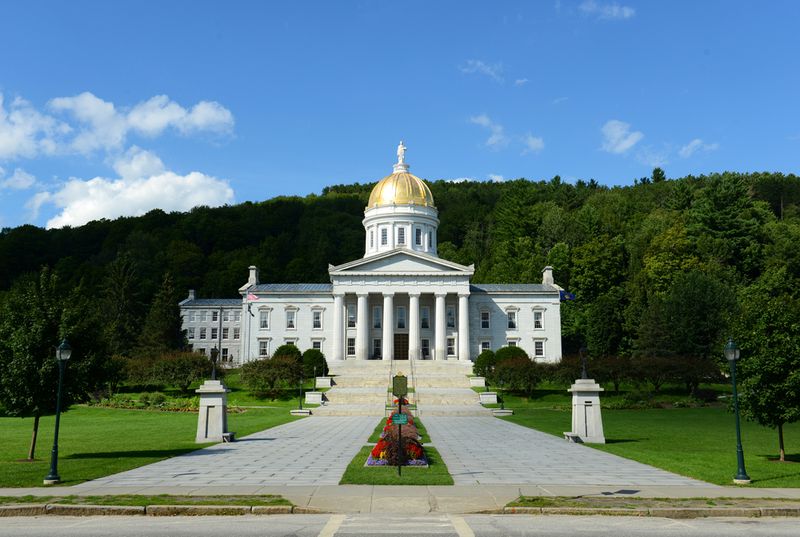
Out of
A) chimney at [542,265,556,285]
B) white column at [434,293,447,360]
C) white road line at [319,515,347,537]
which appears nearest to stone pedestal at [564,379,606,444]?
white road line at [319,515,347,537]

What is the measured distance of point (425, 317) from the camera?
245 feet

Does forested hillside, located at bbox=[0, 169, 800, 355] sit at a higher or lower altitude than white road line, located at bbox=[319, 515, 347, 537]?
higher

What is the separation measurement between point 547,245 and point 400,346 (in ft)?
116

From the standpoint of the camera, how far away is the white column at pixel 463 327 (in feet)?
225

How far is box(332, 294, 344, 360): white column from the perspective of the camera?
68375 millimetres

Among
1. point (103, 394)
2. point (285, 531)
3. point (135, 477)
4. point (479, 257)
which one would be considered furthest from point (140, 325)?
point (285, 531)

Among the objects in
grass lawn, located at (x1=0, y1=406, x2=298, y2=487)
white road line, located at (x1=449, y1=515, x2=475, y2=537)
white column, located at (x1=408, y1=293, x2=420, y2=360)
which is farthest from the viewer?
white column, located at (x1=408, y1=293, x2=420, y2=360)

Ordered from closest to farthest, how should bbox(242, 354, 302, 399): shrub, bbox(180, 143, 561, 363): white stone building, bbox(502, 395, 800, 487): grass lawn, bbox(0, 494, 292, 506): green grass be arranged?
bbox(0, 494, 292, 506): green grass, bbox(502, 395, 800, 487): grass lawn, bbox(242, 354, 302, 399): shrub, bbox(180, 143, 561, 363): white stone building

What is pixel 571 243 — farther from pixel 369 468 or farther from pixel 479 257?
pixel 369 468

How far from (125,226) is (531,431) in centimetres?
12584

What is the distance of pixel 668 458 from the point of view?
19109mm

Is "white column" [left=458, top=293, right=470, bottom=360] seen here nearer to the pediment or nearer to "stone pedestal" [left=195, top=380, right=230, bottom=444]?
the pediment

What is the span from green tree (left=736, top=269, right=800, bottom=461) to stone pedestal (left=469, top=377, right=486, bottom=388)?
33201mm

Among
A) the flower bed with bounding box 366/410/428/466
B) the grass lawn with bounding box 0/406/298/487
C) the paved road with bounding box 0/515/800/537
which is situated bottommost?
the grass lawn with bounding box 0/406/298/487
